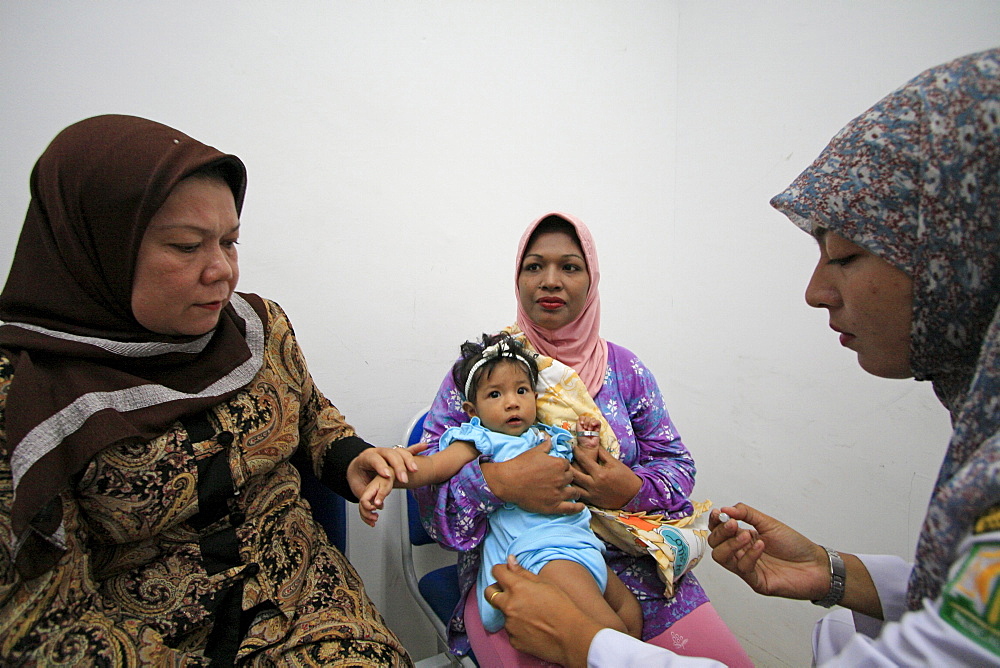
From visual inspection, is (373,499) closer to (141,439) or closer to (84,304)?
(141,439)

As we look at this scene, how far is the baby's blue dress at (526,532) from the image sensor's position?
1.17 meters

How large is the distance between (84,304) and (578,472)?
112 cm

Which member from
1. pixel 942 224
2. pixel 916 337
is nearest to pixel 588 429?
pixel 916 337

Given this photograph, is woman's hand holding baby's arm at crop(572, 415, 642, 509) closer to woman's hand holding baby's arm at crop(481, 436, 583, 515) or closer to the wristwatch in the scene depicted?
woman's hand holding baby's arm at crop(481, 436, 583, 515)

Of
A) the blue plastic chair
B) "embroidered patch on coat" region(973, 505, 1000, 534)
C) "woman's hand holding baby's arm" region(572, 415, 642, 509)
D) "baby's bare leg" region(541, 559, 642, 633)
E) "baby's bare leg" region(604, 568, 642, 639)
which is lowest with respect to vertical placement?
the blue plastic chair

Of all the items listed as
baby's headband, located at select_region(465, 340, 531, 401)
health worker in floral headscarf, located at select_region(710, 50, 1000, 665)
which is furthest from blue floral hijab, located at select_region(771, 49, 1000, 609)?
baby's headband, located at select_region(465, 340, 531, 401)

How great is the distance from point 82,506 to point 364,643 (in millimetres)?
596

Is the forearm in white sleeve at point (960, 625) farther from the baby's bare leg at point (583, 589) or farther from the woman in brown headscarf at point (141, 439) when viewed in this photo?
the woman in brown headscarf at point (141, 439)

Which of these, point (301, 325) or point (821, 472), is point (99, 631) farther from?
point (821, 472)

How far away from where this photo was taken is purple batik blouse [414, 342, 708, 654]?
50.7 inches

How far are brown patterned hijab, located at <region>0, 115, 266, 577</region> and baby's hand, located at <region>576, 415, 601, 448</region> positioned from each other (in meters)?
0.91

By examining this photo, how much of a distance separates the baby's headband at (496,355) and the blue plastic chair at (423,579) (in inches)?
15.5

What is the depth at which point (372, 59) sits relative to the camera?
180cm

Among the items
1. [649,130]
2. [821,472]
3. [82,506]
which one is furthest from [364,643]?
[649,130]
